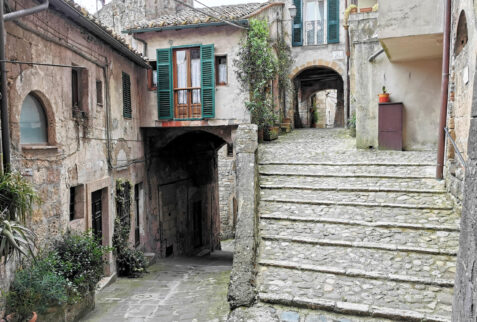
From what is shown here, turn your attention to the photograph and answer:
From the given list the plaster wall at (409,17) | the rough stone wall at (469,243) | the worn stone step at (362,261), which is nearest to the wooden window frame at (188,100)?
the plaster wall at (409,17)

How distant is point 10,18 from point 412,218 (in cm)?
643

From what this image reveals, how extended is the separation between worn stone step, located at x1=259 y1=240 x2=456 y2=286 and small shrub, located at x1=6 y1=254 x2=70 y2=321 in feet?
9.63

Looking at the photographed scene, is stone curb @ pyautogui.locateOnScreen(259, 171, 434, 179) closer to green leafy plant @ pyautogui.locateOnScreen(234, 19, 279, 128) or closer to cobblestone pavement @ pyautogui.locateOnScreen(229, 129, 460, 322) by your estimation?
cobblestone pavement @ pyautogui.locateOnScreen(229, 129, 460, 322)

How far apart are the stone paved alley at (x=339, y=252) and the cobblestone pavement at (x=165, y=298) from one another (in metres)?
0.02

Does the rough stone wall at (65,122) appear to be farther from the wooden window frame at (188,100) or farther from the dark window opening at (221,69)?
the dark window opening at (221,69)

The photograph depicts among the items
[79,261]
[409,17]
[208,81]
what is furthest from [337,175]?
[208,81]

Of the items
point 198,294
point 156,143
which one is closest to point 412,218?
point 198,294

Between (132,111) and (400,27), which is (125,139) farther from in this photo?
(400,27)

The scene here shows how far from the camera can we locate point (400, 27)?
23.3 feet

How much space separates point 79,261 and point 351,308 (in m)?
4.51

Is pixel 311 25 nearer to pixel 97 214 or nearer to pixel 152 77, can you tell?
pixel 152 77

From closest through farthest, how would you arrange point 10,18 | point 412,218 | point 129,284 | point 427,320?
point 427,320 → point 10,18 → point 412,218 → point 129,284

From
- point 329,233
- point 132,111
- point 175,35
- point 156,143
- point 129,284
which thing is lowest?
point 129,284

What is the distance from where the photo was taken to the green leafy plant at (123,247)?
379 inches
